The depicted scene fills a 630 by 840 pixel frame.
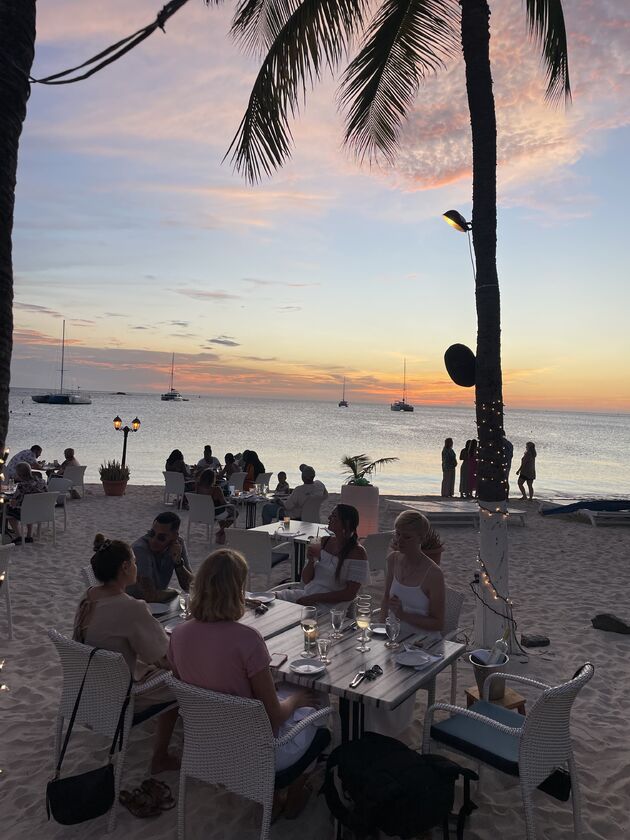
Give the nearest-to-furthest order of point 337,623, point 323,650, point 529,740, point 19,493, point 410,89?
1. point 529,740
2. point 323,650
3. point 337,623
4. point 410,89
5. point 19,493

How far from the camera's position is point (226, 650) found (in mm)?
2336

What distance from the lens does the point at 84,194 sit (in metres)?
10.6

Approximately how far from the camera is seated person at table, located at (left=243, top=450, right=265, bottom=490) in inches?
460

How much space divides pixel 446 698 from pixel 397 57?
23.3 ft

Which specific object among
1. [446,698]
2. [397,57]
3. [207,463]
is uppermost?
[397,57]

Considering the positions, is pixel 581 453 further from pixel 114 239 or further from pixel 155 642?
pixel 155 642

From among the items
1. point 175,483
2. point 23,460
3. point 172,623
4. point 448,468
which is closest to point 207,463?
point 175,483

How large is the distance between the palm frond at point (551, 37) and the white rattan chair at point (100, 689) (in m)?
6.99

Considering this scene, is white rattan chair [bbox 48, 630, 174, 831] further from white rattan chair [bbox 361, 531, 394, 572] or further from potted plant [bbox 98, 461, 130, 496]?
potted plant [bbox 98, 461, 130, 496]

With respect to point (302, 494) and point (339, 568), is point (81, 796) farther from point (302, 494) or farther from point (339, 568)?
point (302, 494)

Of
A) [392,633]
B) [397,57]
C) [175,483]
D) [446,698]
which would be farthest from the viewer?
[175,483]

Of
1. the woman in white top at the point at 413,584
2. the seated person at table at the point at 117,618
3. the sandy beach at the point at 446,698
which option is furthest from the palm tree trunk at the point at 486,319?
the seated person at table at the point at 117,618

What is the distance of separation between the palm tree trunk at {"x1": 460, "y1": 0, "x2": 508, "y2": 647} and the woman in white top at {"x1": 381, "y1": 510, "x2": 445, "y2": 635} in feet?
4.47

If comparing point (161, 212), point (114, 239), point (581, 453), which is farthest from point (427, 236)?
point (581, 453)
